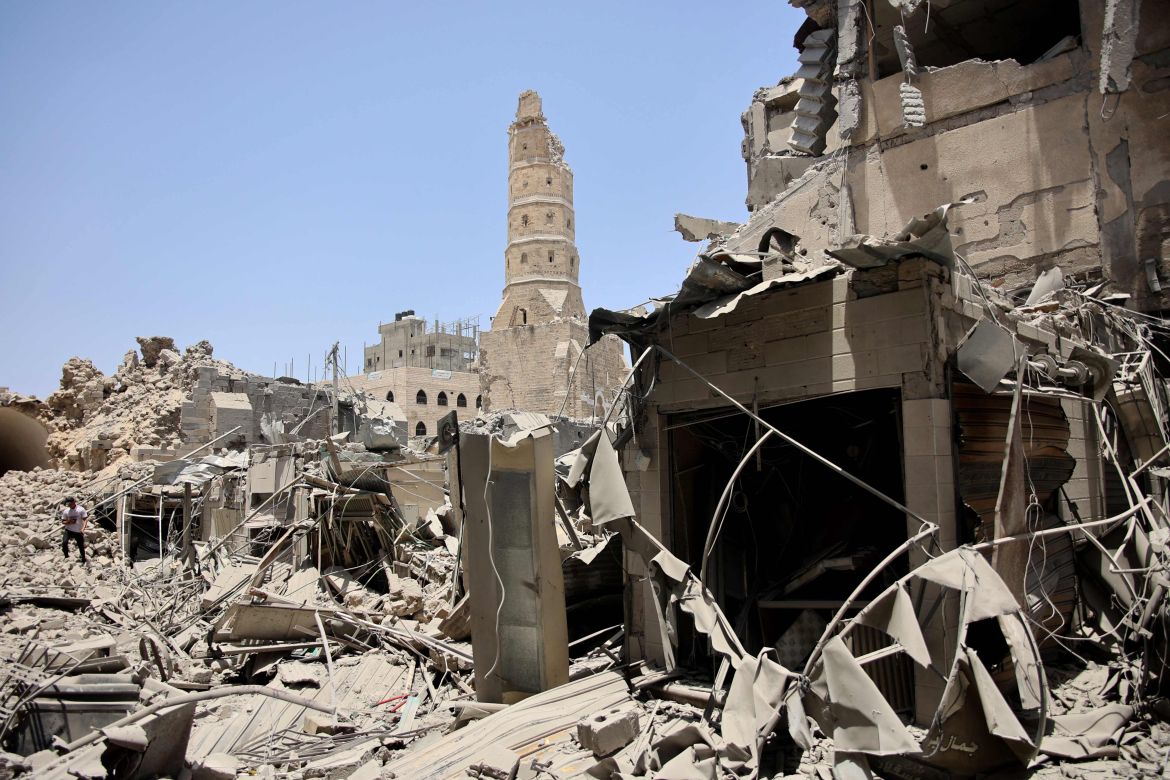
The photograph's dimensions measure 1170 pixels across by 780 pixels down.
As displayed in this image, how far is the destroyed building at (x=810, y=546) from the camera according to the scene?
4.79m

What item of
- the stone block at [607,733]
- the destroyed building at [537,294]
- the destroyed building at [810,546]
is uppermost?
the destroyed building at [537,294]

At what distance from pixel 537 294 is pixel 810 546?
34902 millimetres

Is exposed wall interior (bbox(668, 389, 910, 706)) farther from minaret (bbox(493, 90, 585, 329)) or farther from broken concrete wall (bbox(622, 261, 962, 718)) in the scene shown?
minaret (bbox(493, 90, 585, 329))

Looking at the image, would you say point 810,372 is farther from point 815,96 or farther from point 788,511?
point 815,96

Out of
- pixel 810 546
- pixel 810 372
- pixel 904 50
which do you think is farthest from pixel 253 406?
pixel 810 372

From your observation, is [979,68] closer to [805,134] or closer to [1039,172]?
[1039,172]

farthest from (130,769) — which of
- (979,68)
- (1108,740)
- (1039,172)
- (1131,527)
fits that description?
(979,68)

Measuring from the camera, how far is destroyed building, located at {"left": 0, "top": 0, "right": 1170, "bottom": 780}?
15.7 ft

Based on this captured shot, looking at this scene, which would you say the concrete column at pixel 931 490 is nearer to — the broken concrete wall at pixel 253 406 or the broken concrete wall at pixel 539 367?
the broken concrete wall at pixel 253 406

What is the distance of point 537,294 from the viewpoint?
134 feet

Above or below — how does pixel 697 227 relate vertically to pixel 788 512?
above

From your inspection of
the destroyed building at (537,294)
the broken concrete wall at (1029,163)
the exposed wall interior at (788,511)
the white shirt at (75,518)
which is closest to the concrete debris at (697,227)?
the broken concrete wall at (1029,163)

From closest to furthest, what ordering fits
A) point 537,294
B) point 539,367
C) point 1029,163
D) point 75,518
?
point 1029,163 → point 75,518 → point 539,367 → point 537,294

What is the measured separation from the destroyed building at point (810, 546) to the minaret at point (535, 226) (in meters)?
30.8
